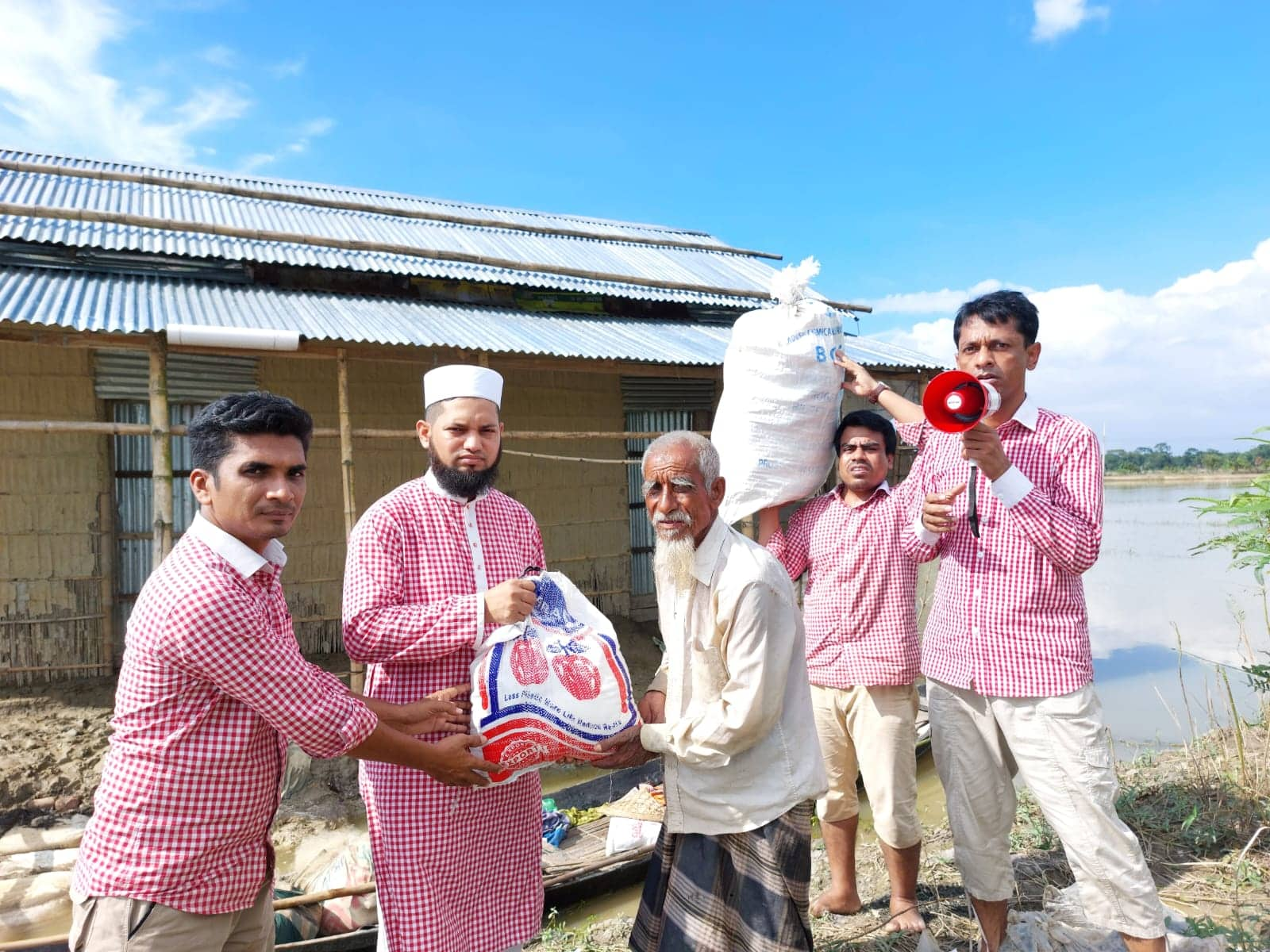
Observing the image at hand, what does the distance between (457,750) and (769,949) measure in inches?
36.4

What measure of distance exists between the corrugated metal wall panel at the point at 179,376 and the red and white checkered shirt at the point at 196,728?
507 cm

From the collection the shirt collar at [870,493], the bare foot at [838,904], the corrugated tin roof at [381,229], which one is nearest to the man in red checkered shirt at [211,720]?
the shirt collar at [870,493]

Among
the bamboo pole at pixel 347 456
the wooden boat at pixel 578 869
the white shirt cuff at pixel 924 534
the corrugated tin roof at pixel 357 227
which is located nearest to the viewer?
the white shirt cuff at pixel 924 534

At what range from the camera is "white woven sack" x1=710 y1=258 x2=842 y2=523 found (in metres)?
2.96

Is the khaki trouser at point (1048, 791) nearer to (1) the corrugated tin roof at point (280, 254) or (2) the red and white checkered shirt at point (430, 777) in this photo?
(2) the red and white checkered shirt at point (430, 777)

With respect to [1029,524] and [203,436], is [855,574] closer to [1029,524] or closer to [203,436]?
[1029,524]

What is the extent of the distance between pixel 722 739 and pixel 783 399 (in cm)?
142

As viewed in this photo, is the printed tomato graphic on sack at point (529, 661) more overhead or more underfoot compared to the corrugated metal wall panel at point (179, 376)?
more underfoot

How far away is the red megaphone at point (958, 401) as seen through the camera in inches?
85.0

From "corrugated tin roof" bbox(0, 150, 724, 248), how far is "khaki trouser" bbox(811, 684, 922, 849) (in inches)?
277

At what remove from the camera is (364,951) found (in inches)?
125

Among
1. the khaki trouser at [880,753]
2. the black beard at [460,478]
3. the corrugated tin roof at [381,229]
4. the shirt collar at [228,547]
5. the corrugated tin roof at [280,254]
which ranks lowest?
the khaki trouser at [880,753]

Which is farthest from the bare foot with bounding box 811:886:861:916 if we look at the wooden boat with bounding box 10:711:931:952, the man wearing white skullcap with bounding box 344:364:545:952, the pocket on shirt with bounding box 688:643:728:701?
the pocket on shirt with bounding box 688:643:728:701

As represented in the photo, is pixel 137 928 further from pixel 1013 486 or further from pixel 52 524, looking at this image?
pixel 52 524
